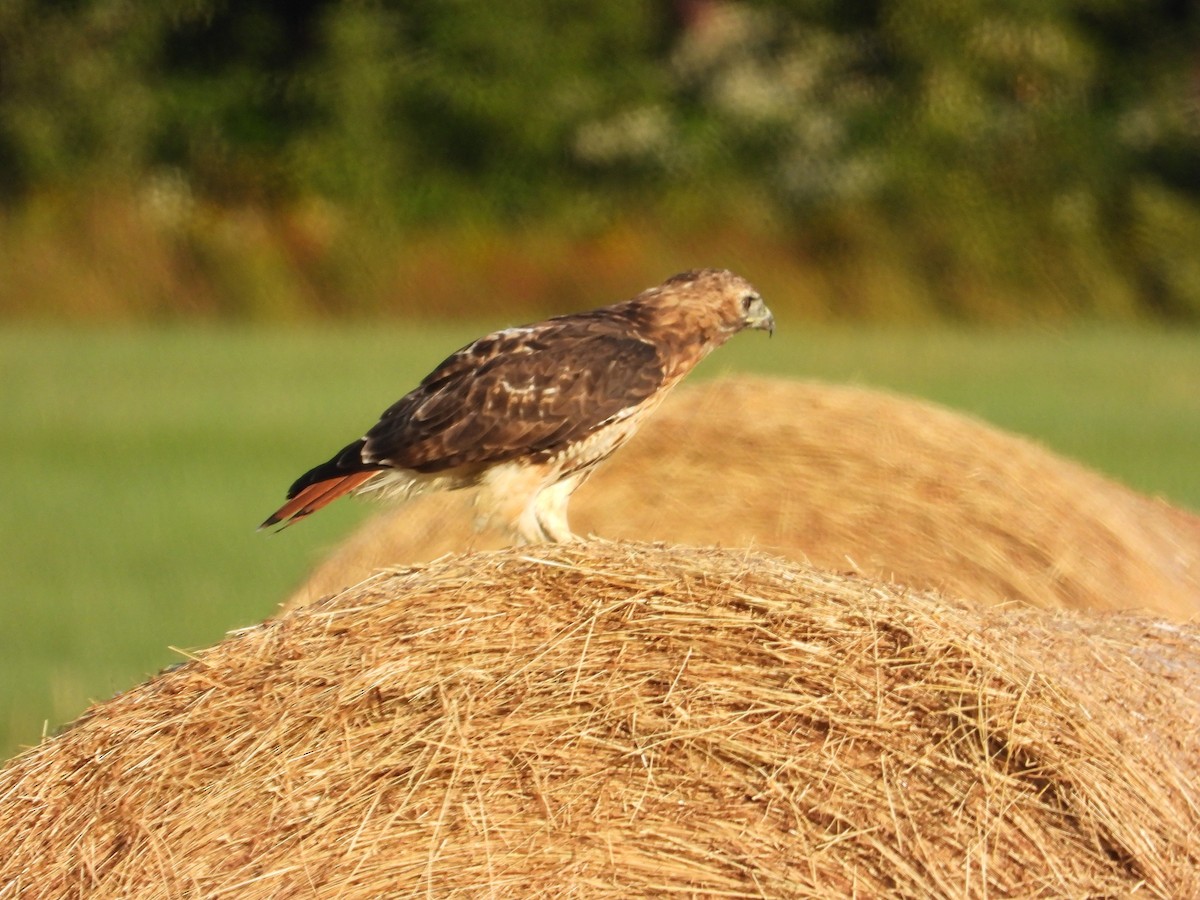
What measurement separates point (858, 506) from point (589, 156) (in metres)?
21.5

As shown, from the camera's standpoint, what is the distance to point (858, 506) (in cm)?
687

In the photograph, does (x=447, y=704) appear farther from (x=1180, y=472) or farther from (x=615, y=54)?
(x=615, y=54)

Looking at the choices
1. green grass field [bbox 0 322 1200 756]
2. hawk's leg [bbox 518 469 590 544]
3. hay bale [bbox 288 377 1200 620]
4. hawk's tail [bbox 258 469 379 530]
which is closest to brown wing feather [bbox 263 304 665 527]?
hawk's tail [bbox 258 469 379 530]

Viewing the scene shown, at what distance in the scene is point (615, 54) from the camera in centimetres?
2870

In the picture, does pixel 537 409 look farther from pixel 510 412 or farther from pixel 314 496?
pixel 314 496

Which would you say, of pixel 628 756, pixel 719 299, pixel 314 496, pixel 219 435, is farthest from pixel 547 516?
pixel 219 435

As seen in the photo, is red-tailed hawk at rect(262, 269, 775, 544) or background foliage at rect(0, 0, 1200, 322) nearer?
red-tailed hawk at rect(262, 269, 775, 544)

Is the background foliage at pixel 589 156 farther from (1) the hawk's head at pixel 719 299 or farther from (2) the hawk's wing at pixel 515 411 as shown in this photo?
(2) the hawk's wing at pixel 515 411

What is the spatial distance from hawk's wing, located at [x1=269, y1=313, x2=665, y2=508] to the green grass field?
2.05 meters

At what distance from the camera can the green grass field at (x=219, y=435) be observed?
34.3 feet

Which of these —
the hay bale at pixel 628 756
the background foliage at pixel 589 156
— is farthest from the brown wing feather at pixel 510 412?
the background foliage at pixel 589 156

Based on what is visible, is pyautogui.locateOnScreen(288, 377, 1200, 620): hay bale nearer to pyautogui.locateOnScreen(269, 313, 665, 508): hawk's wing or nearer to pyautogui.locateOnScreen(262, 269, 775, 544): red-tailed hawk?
pyautogui.locateOnScreen(262, 269, 775, 544): red-tailed hawk

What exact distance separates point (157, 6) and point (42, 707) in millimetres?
21281

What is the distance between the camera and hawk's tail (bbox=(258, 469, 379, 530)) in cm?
566
